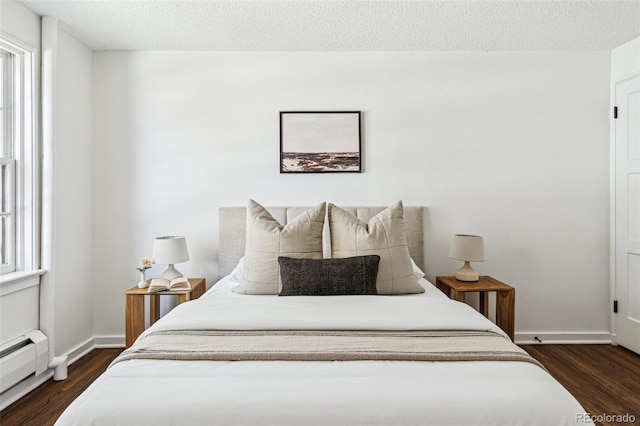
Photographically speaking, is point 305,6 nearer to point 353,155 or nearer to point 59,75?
point 353,155

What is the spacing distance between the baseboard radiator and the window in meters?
0.46

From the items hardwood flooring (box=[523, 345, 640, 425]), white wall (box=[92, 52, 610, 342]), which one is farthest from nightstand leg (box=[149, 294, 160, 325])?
hardwood flooring (box=[523, 345, 640, 425])

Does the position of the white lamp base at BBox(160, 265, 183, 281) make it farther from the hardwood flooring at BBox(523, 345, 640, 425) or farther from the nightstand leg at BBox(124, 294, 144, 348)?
the hardwood flooring at BBox(523, 345, 640, 425)

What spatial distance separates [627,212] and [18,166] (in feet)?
14.7

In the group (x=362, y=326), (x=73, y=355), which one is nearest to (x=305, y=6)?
(x=362, y=326)

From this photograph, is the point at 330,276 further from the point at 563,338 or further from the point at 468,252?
the point at 563,338

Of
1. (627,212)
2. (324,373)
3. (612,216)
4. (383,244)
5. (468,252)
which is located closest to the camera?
(324,373)

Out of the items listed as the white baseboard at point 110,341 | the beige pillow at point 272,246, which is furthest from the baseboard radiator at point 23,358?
the beige pillow at point 272,246

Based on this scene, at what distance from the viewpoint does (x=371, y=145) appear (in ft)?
10.7


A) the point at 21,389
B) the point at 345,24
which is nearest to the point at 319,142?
the point at 345,24

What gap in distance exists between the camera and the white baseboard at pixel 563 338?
10.8ft

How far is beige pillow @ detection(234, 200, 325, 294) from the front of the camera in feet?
8.14

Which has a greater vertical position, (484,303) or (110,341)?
(484,303)

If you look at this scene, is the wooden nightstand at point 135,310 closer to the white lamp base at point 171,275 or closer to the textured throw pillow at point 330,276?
the white lamp base at point 171,275
